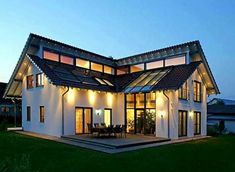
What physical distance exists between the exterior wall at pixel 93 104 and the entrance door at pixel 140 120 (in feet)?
4.93

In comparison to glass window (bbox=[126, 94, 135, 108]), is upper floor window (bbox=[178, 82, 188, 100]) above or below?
above

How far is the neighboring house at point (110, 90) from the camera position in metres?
15.8

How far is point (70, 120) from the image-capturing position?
52.4 ft

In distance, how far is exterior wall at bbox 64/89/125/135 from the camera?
52.1 ft

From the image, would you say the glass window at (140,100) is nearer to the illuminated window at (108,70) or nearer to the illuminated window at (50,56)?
the illuminated window at (108,70)

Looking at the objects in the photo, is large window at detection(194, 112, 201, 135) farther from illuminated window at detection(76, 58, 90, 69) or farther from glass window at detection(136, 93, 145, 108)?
illuminated window at detection(76, 58, 90, 69)

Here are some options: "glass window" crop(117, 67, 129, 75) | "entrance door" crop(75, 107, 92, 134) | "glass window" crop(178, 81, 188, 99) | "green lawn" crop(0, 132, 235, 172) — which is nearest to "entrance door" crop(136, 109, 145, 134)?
"glass window" crop(178, 81, 188, 99)

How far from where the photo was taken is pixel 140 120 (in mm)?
17172

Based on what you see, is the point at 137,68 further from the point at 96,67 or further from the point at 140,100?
the point at 140,100

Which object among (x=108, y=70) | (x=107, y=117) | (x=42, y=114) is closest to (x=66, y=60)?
(x=42, y=114)

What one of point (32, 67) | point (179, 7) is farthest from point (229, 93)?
point (32, 67)

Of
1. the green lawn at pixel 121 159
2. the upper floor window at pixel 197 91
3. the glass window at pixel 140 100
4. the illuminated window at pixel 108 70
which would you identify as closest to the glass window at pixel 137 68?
the illuminated window at pixel 108 70

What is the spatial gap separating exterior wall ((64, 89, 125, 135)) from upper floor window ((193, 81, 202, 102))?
5379 millimetres

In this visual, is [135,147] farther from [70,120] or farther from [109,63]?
[109,63]
